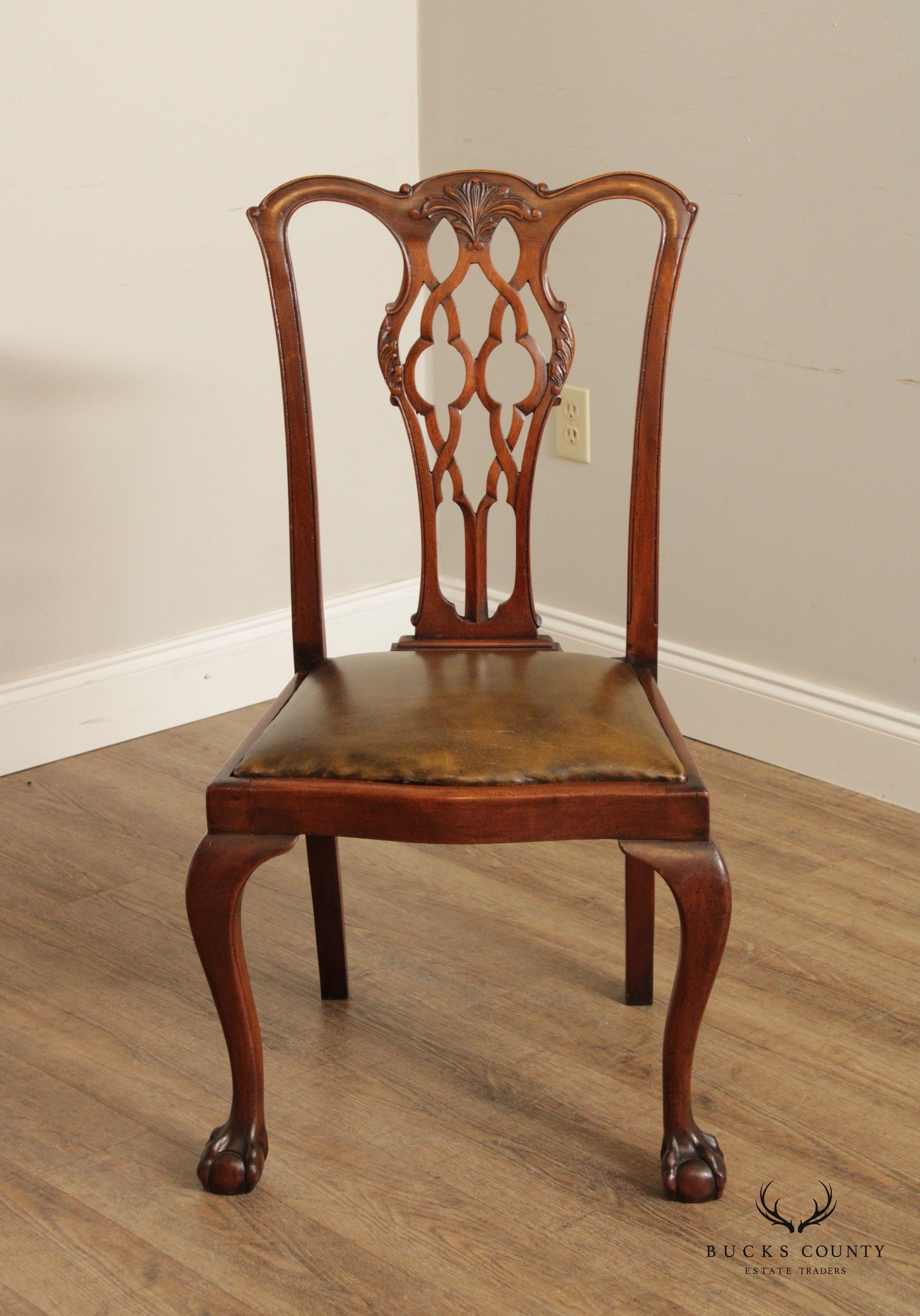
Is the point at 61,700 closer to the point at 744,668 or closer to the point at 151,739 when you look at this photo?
the point at 151,739

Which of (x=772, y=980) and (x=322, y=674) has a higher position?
(x=322, y=674)

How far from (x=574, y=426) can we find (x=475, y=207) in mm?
1002

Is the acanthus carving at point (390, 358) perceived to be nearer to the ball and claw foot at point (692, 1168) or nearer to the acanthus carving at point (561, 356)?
the acanthus carving at point (561, 356)

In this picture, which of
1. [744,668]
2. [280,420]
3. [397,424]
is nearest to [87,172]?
[280,420]

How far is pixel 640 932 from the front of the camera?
5.25ft

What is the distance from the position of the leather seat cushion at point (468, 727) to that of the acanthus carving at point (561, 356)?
0.30m

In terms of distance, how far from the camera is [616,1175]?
1.36 meters

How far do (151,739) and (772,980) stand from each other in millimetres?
1182

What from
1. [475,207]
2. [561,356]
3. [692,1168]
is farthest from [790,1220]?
[475,207]

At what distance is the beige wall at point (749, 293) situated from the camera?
79.8 inches

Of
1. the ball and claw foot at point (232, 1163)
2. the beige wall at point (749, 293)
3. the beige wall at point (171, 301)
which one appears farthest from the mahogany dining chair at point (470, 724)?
the beige wall at point (171, 301)

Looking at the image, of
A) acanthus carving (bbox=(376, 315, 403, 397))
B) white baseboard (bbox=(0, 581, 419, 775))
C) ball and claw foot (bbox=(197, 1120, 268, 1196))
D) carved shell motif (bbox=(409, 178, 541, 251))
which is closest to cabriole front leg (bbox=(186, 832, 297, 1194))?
ball and claw foot (bbox=(197, 1120, 268, 1196))

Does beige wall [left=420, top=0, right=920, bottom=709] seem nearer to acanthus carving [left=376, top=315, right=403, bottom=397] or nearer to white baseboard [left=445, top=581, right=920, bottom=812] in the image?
white baseboard [left=445, top=581, right=920, bottom=812]

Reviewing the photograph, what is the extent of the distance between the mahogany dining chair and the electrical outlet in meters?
0.90
